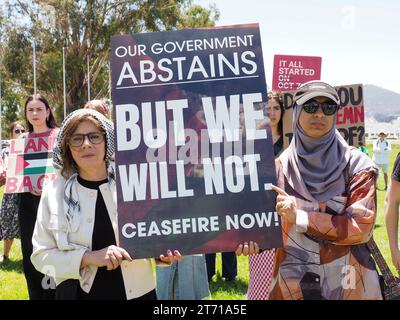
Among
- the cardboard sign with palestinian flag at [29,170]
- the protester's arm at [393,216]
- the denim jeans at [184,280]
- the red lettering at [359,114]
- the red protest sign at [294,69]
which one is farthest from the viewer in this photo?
the red protest sign at [294,69]

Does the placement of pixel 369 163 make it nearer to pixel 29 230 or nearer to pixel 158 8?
pixel 29 230

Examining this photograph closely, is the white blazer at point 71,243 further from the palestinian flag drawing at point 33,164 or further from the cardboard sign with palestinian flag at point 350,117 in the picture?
the cardboard sign with palestinian flag at point 350,117

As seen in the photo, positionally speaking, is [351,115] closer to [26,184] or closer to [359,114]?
[359,114]

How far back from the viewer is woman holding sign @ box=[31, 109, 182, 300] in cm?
230

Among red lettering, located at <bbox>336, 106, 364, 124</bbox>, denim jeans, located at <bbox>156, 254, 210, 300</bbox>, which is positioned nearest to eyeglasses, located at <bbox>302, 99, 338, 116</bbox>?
denim jeans, located at <bbox>156, 254, 210, 300</bbox>

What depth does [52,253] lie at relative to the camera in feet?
7.61

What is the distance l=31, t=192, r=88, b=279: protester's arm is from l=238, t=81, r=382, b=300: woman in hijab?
79 centimetres

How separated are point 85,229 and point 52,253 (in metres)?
0.19

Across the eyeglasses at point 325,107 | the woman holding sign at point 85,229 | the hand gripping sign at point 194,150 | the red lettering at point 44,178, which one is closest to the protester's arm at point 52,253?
the woman holding sign at point 85,229

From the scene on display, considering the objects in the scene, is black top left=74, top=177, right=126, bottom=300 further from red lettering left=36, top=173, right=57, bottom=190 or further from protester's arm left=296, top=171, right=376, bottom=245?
red lettering left=36, top=173, right=57, bottom=190

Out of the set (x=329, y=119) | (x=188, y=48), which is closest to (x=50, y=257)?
(x=188, y=48)

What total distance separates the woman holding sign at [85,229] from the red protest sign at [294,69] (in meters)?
3.68

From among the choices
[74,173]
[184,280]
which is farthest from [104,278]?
[184,280]

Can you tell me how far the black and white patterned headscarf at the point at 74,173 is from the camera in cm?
236
